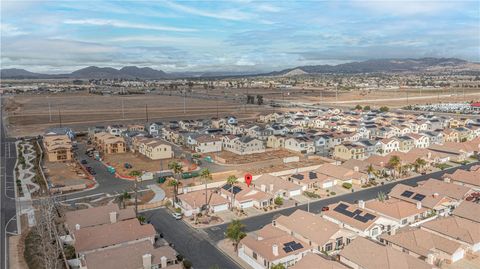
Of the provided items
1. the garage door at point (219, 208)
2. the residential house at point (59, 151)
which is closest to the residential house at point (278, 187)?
the garage door at point (219, 208)

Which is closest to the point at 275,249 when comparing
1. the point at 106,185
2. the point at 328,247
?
the point at 328,247

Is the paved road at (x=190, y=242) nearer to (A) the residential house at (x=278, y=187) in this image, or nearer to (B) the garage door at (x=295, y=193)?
(A) the residential house at (x=278, y=187)

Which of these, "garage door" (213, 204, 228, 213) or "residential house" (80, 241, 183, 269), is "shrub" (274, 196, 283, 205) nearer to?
"garage door" (213, 204, 228, 213)

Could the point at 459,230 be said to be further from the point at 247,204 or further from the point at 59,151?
the point at 59,151

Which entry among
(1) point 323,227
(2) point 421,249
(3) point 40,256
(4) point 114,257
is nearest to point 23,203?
(3) point 40,256

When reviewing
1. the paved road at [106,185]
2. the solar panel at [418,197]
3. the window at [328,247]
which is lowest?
the window at [328,247]

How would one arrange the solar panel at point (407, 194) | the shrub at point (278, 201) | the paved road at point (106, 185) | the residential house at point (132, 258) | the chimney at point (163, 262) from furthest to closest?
1. the paved road at point (106, 185)
2. the shrub at point (278, 201)
3. the solar panel at point (407, 194)
4. the chimney at point (163, 262)
5. the residential house at point (132, 258)
